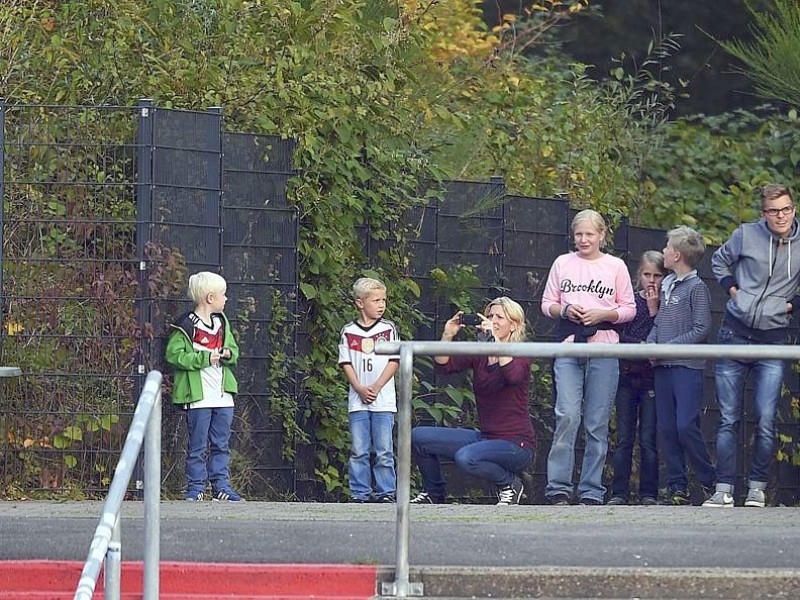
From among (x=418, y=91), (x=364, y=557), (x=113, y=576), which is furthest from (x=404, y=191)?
(x=113, y=576)

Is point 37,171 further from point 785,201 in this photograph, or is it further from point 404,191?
point 785,201

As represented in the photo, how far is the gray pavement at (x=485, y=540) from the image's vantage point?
675 centimetres

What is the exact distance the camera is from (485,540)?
7.59 meters

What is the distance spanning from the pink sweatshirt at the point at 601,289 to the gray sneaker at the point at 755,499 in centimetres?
175

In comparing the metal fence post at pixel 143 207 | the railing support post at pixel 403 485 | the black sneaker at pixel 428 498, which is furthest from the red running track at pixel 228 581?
the metal fence post at pixel 143 207

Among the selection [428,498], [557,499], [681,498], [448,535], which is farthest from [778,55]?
[448,535]

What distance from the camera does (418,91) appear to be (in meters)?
12.9

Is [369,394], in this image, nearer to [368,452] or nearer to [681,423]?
[368,452]

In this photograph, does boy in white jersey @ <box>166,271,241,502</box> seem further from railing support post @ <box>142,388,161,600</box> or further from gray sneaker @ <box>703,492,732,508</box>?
railing support post @ <box>142,388,161,600</box>

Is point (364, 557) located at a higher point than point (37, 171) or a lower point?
lower

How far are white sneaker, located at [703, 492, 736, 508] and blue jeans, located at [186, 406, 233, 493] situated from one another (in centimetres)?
292

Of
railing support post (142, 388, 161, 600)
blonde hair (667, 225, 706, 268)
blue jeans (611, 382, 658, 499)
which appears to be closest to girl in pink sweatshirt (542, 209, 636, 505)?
blue jeans (611, 382, 658, 499)

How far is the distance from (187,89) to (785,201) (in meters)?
3.99

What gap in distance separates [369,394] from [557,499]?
1.75m
